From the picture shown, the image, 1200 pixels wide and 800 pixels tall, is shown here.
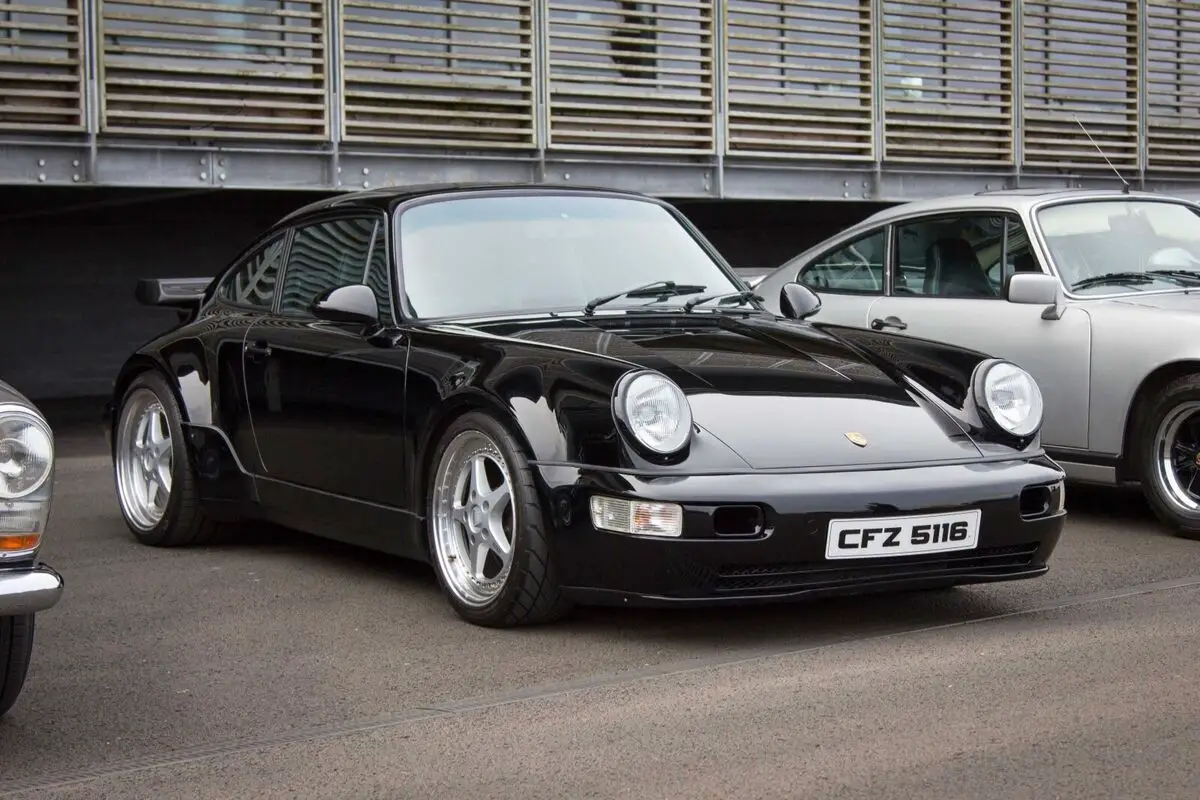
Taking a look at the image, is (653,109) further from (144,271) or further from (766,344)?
(766,344)

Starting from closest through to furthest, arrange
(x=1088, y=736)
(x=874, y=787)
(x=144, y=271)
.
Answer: (x=874, y=787), (x=1088, y=736), (x=144, y=271)

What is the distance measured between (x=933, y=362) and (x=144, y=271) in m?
12.6

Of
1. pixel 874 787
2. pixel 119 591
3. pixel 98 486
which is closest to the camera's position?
pixel 874 787

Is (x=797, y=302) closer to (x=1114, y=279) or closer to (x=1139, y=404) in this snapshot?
(x=1139, y=404)

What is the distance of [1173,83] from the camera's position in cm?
1942

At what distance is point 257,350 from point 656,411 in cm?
218

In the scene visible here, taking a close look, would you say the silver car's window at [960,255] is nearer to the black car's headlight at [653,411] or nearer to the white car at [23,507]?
the black car's headlight at [653,411]

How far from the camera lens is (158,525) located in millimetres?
7055

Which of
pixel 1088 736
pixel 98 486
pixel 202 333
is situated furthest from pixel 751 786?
pixel 98 486

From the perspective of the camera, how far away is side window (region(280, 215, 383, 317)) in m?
6.22

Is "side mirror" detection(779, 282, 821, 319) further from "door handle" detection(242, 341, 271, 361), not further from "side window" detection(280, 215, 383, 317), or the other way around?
"door handle" detection(242, 341, 271, 361)

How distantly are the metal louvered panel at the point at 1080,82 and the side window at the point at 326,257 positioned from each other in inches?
502

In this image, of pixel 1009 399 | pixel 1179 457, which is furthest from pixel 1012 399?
pixel 1179 457

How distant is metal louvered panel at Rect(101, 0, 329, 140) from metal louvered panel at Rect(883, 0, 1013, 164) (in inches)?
238
